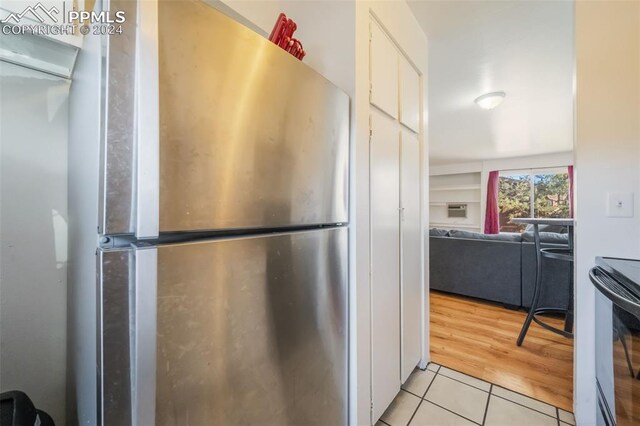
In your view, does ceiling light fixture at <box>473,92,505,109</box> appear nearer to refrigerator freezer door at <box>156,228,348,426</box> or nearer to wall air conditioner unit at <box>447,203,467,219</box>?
refrigerator freezer door at <box>156,228,348,426</box>

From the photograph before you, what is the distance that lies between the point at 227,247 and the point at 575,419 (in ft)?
6.52

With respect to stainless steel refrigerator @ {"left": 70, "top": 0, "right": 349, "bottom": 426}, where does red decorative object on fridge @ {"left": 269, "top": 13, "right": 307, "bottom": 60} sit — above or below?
above

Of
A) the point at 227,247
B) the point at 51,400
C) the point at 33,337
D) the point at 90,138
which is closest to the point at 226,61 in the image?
the point at 90,138

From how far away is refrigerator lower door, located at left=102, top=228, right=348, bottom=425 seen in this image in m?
0.49

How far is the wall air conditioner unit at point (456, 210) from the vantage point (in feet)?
22.4

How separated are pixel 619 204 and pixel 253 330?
5.53 feet

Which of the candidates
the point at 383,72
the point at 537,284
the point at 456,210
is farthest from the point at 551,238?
the point at 456,210

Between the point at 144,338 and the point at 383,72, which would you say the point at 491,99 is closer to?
the point at 383,72

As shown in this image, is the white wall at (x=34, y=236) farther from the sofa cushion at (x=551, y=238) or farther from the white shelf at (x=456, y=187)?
the white shelf at (x=456, y=187)

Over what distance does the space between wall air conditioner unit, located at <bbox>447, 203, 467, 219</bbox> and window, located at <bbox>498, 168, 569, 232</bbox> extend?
0.81 m

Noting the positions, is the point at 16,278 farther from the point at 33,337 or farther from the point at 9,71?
the point at 9,71

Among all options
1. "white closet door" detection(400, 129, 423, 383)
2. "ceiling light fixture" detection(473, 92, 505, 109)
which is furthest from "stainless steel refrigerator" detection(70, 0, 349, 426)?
"ceiling light fixture" detection(473, 92, 505, 109)

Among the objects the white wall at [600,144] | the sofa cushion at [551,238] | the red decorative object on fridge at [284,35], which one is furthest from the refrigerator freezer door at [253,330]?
the sofa cushion at [551,238]

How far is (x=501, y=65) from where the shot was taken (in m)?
2.15
